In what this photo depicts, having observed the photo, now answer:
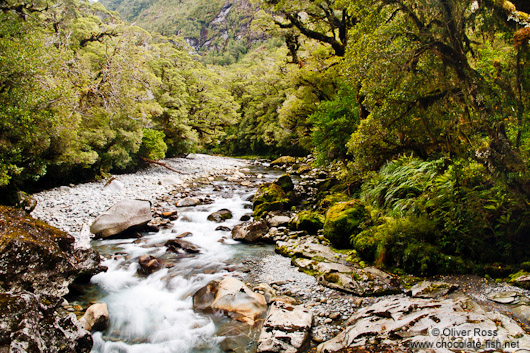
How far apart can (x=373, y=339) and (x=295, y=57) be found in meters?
16.6

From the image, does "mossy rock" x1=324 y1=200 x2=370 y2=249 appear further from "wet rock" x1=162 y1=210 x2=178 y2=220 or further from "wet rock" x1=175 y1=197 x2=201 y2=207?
"wet rock" x1=175 y1=197 x2=201 y2=207

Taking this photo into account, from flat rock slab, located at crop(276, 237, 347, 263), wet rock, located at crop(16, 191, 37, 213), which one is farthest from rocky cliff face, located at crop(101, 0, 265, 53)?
flat rock slab, located at crop(276, 237, 347, 263)

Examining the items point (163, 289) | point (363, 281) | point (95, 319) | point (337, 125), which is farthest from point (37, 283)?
point (337, 125)

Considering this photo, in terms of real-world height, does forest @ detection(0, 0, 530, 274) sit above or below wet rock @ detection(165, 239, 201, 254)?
above

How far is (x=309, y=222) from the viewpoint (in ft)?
31.3

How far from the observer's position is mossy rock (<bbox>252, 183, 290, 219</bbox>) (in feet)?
39.7

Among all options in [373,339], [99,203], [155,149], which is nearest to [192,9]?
[155,149]

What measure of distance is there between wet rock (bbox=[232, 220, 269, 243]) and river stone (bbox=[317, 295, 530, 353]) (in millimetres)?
5134

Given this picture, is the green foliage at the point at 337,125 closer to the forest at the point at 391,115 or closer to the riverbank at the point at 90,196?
the forest at the point at 391,115

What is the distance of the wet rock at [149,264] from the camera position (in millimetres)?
7399

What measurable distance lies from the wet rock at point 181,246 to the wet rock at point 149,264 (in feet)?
3.43

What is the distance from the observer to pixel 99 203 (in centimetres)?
1193

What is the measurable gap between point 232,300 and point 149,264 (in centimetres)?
307

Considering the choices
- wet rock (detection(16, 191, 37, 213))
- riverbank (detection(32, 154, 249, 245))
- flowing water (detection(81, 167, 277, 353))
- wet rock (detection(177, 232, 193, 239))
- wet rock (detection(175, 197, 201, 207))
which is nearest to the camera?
flowing water (detection(81, 167, 277, 353))
